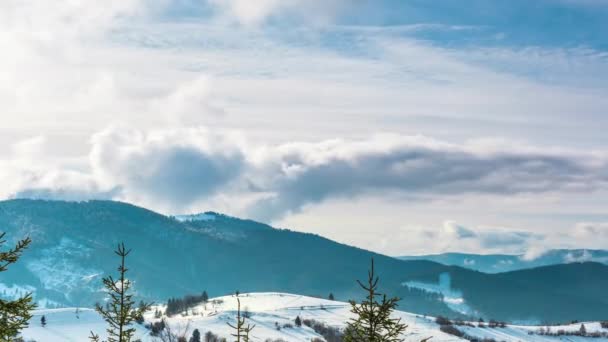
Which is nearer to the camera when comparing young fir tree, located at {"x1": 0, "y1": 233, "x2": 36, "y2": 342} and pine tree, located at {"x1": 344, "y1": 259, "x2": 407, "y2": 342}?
young fir tree, located at {"x1": 0, "y1": 233, "x2": 36, "y2": 342}

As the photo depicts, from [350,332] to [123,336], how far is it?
12782mm

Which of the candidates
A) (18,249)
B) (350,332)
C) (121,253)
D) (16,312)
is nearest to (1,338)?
(16,312)

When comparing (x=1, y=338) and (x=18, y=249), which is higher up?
(x=18, y=249)

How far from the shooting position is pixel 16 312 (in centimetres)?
3322

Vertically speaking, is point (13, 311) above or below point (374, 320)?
above

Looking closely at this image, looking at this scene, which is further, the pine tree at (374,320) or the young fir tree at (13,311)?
the pine tree at (374,320)

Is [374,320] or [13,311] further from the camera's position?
[374,320]

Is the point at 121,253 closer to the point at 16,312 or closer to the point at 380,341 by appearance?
the point at 16,312

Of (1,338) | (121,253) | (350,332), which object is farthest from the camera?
(121,253)

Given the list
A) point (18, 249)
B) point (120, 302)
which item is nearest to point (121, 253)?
point (120, 302)

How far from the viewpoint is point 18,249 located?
33844 millimetres

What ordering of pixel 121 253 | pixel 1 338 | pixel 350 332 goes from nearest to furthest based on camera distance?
pixel 1 338, pixel 350 332, pixel 121 253

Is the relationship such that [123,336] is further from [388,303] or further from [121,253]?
[388,303]

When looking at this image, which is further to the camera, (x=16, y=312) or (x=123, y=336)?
(x=123, y=336)
